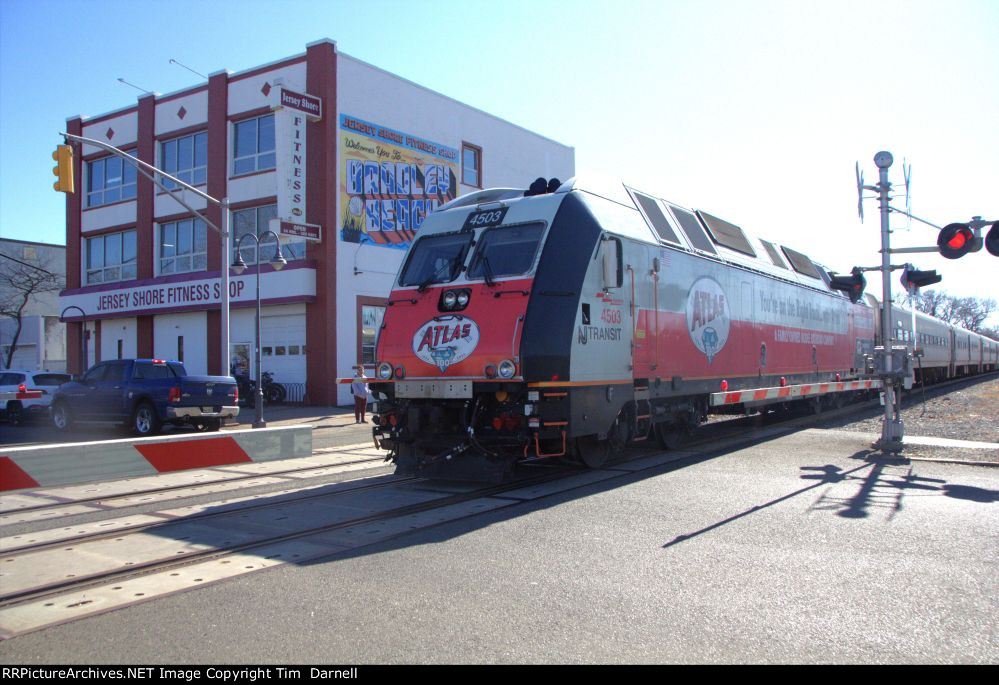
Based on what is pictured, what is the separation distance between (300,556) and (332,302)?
64.9 ft

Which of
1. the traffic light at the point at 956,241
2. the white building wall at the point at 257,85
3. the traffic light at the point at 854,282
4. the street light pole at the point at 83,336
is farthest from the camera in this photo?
the street light pole at the point at 83,336

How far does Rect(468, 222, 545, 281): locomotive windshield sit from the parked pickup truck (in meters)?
9.81

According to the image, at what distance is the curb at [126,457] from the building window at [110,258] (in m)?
24.7

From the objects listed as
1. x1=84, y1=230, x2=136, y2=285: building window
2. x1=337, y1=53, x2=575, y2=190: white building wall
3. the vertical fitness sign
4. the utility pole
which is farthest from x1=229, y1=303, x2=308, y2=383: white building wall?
the utility pole

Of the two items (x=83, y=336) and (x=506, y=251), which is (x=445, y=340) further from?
(x=83, y=336)

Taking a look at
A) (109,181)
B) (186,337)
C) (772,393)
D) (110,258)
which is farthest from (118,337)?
(772,393)

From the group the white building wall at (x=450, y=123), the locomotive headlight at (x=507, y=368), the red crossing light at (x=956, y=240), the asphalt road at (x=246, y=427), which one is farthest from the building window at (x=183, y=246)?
the red crossing light at (x=956, y=240)

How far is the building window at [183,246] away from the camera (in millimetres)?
28578

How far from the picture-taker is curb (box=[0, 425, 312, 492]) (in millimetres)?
7242

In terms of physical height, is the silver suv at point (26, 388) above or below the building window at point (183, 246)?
below

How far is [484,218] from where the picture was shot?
965 centimetres

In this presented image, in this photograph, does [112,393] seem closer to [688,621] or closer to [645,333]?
[645,333]

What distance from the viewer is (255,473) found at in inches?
410

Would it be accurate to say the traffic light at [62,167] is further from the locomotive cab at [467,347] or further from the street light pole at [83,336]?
the street light pole at [83,336]
